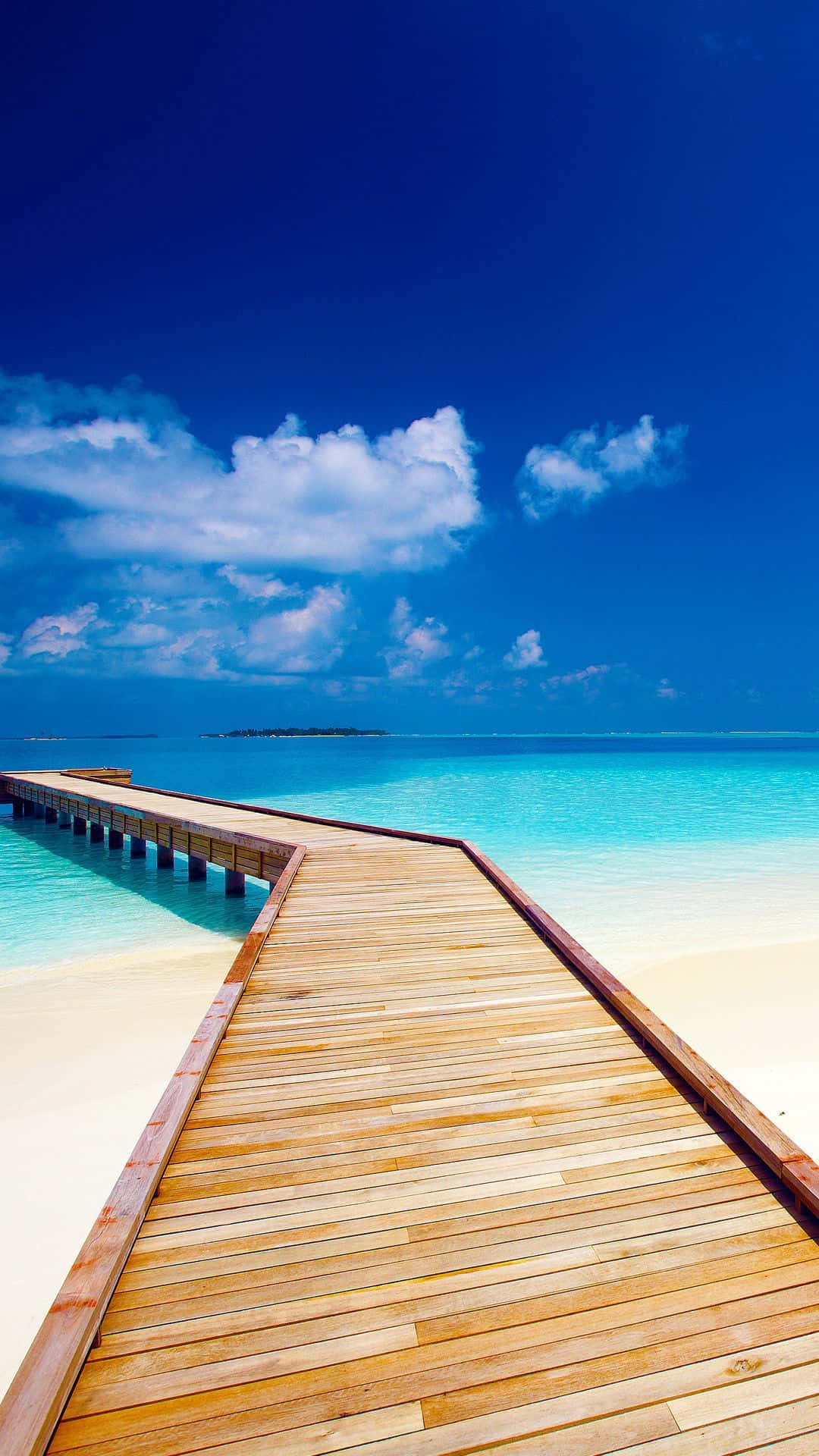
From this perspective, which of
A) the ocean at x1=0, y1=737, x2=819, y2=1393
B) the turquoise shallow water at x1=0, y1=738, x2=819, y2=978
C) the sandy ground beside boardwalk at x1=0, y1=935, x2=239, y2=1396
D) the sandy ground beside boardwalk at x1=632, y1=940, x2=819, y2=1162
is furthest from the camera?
the turquoise shallow water at x1=0, y1=738, x2=819, y2=978

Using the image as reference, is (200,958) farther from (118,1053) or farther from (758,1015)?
(758,1015)

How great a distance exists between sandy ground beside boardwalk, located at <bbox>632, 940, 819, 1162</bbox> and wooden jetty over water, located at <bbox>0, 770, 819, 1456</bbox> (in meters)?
2.30

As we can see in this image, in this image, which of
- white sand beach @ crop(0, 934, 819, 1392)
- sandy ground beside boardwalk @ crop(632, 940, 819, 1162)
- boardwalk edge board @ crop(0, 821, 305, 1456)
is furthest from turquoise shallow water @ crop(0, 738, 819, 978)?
boardwalk edge board @ crop(0, 821, 305, 1456)

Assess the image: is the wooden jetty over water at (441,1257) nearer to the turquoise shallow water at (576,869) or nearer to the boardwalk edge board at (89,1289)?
the boardwalk edge board at (89,1289)

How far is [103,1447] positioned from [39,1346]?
342 millimetres

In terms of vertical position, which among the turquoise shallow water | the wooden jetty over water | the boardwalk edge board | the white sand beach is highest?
the boardwalk edge board

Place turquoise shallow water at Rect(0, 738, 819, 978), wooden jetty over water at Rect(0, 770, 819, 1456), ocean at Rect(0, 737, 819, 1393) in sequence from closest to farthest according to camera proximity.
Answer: wooden jetty over water at Rect(0, 770, 819, 1456)
ocean at Rect(0, 737, 819, 1393)
turquoise shallow water at Rect(0, 738, 819, 978)

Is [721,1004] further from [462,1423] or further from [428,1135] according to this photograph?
[462,1423]

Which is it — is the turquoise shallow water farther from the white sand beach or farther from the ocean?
the white sand beach

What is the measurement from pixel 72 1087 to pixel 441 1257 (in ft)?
15.2

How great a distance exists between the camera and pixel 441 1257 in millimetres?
2523

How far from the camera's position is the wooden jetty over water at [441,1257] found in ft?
6.50

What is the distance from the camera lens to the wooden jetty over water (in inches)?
78.0

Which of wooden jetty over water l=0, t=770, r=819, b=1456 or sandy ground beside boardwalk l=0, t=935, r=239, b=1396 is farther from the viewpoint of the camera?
sandy ground beside boardwalk l=0, t=935, r=239, b=1396
